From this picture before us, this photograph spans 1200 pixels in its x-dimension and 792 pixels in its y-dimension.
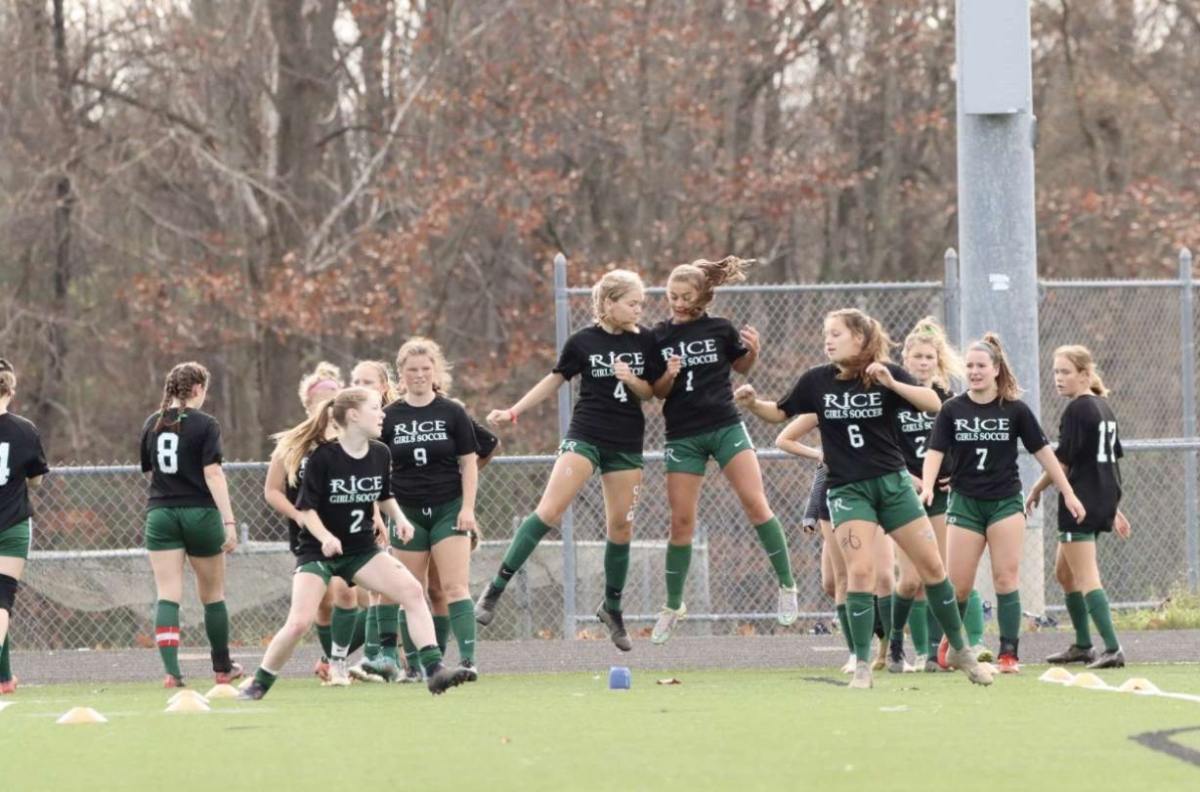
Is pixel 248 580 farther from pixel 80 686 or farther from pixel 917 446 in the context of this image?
pixel 917 446

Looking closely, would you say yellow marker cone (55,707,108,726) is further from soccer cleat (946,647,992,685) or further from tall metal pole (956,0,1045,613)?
tall metal pole (956,0,1045,613)

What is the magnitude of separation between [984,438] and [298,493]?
3.84 m

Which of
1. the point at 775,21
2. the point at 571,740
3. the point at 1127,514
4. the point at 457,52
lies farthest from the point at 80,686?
the point at 775,21

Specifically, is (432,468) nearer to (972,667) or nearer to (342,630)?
(342,630)

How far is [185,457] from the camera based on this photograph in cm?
1181

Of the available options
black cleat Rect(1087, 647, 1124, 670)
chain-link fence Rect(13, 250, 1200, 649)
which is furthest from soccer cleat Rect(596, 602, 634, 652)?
chain-link fence Rect(13, 250, 1200, 649)

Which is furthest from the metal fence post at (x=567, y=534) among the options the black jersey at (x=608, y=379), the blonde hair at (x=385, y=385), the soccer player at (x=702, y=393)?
the soccer player at (x=702, y=393)

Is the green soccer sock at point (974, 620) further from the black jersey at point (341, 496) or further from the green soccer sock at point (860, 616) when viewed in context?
the black jersey at point (341, 496)

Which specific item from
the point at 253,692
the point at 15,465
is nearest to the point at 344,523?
the point at 253,692

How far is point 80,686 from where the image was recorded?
12.6 meters

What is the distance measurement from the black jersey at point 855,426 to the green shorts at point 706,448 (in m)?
1.26

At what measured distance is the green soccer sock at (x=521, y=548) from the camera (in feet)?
38.7

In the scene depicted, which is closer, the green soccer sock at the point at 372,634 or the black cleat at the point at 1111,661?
the black cleat at the point at 1111,661

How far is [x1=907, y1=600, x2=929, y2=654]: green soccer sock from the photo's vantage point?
11.8 metres
